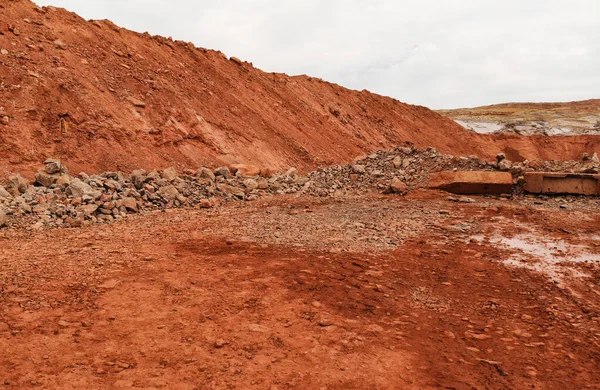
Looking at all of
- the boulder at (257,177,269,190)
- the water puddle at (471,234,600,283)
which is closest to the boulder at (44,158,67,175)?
the boulder at (257,177,269,190)

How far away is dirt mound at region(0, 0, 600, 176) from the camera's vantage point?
427 inches

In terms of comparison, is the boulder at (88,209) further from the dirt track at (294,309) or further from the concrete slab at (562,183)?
the concrete slab at (562,183)

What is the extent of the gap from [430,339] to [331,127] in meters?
17.9

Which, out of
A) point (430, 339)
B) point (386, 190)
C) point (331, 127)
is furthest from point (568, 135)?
point (430, 339)

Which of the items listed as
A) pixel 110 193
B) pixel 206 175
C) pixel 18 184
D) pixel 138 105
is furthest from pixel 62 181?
pixel 138 105

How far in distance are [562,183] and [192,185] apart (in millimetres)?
8696

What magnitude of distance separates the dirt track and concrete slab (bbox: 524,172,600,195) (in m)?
3.83

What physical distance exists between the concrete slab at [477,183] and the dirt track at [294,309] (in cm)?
360

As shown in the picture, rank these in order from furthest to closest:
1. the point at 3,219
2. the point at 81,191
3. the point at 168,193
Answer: the point at 168,193 < the point at 81,191 < the point at 3,219

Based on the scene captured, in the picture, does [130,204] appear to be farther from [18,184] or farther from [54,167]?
[54,167]

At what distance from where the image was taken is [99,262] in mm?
5281

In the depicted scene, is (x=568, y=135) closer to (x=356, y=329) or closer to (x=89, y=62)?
(x=89, y=62)

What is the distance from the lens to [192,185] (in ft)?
33.6

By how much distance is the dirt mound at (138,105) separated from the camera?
10836mm
